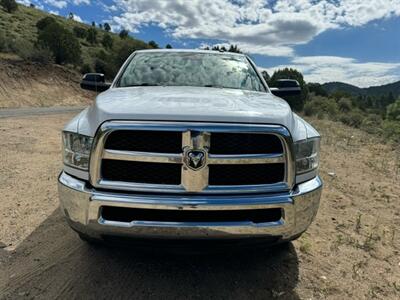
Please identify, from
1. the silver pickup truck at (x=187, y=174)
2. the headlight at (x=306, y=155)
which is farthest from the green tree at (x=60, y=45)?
the headlight at (x=306, y=155)

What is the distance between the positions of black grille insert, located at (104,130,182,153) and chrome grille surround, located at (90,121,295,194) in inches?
1.4

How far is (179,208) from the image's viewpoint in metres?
2.54

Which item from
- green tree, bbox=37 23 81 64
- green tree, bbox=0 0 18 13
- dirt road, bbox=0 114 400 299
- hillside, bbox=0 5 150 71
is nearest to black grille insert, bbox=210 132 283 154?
dirt road, bbox=0 114 400 299

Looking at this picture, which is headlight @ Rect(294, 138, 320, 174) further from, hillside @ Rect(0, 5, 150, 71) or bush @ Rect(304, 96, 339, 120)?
hillside @ Rect(0, 5, 150, 71)

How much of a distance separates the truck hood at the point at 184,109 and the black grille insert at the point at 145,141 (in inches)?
3.7

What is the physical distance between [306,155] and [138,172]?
1178 millimetres

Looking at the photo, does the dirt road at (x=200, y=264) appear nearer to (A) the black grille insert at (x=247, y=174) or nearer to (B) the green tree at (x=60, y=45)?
(A) the black grille insert at (x=247, y=174)

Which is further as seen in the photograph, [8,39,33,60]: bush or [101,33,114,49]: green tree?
[101,33,114,49]: green tree

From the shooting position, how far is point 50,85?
2350 cm

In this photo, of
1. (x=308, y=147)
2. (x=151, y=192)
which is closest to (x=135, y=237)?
(x=151, y=192)

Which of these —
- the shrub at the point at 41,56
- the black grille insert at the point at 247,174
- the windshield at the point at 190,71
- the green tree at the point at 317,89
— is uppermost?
the windshield at the point at 190,71

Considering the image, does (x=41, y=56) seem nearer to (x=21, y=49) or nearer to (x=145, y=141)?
(x=21, y=49)

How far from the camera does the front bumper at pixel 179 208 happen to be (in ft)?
8.39

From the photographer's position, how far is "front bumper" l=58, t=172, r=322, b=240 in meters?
2.56
